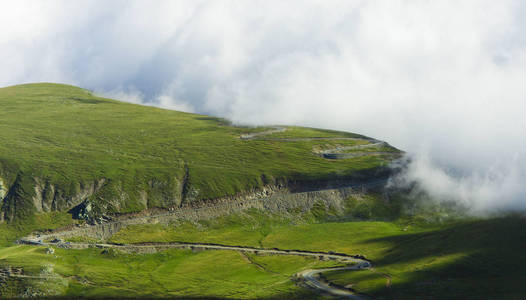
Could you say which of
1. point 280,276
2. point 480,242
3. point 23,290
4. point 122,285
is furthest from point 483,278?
point 23,290

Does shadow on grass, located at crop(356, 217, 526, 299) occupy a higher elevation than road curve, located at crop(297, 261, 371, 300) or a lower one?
higher

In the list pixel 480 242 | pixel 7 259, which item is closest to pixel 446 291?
pixel 480 242

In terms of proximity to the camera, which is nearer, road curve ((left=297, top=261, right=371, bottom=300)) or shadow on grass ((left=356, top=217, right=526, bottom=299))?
shadow on grass ((left=356, top=217, right=526, bottom=299))

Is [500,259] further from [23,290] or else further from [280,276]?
[23,290]

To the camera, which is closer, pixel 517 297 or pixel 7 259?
pixel 517 297

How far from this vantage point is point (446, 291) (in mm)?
156625

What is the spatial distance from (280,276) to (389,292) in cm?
4913

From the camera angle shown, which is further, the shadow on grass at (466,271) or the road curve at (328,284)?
the road curve at (328,284)

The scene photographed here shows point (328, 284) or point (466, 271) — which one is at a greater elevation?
point (466, 271)

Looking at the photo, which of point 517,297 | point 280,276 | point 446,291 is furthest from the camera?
point 280,276

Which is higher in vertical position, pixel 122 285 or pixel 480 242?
pixel 480 242

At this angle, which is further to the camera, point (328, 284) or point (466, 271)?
point (328, 284)

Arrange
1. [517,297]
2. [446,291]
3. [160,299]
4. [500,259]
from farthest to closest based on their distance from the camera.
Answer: [500,259] → [160,299] → [446,291] → [517,297]

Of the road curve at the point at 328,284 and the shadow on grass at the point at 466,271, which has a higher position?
the shadow on grass at the point at 466,271
